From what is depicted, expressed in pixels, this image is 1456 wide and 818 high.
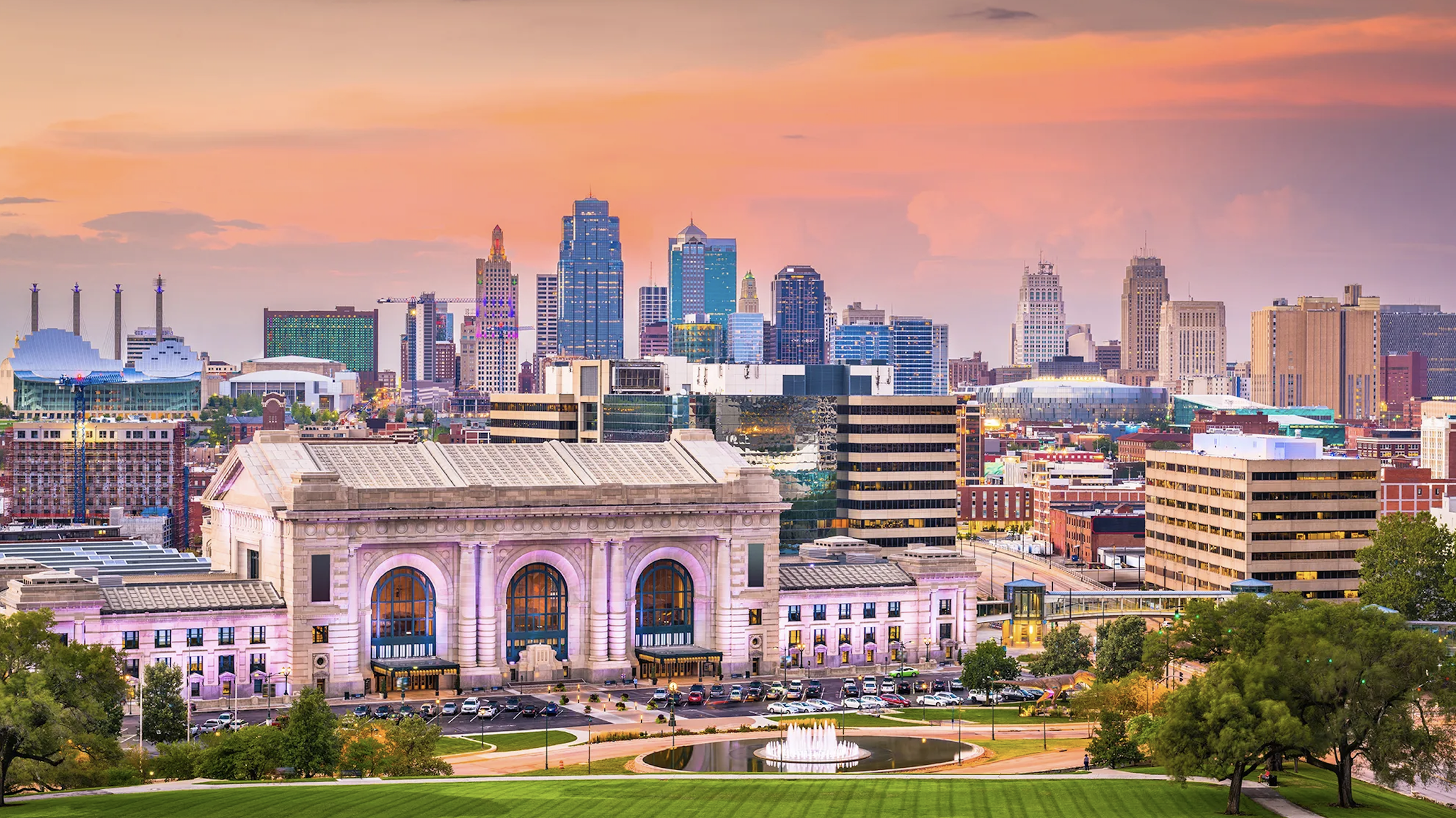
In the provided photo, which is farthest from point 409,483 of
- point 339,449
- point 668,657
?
point 668,657

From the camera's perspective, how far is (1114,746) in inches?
5389

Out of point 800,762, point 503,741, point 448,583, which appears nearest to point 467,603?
point 448,583

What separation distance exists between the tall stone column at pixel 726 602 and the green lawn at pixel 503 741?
35972mm

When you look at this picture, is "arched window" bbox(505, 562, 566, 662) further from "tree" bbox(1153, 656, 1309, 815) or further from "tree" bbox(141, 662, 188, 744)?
"tree" bbox(1153, 656, 1309, 815)

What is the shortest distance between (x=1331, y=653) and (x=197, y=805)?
6475 cm

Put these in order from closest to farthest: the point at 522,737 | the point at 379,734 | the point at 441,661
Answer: the point at 379,734 → the point at 522,737 → the point at 441,661

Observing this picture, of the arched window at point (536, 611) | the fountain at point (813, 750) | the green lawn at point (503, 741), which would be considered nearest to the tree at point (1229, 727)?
the fountain at point (813, 750)

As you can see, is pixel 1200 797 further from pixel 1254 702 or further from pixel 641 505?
pixel 641 505

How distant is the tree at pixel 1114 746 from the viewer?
446 ft

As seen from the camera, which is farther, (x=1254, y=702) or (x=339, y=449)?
(x=339, y=449)

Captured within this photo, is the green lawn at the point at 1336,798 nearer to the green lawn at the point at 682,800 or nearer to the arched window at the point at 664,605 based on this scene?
the green lawn at the point at 682,800

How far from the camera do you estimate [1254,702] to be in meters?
118

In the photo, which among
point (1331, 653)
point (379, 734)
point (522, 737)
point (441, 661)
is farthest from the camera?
Result: point (441, 661)

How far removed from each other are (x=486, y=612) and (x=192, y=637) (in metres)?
26.2
